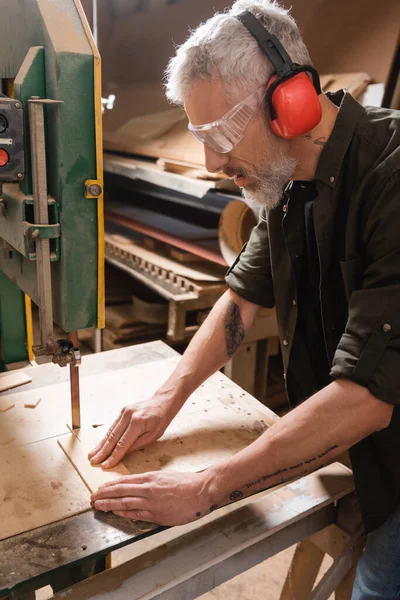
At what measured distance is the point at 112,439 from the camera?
1168 millimetres

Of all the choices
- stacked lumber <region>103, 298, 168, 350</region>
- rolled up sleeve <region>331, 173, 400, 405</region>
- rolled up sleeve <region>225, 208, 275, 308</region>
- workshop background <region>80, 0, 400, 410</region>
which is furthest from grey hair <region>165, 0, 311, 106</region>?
stacked lumber <region>103, 298, 168, 350</region>

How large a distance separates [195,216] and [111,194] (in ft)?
3.17

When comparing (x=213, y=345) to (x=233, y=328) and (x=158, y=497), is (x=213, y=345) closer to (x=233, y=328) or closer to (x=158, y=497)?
(x=233, y=328)

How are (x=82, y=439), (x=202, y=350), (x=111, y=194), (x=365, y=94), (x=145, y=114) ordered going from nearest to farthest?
(x=82, y=439) < (x=202, y=350) < (x=365, y=94) < (x=145, y=114) < (x=111, y=194)

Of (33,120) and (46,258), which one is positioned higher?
(33,120)

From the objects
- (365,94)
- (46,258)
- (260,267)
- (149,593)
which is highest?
(365,94)

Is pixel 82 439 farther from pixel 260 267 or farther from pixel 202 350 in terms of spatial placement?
pixel 260 267

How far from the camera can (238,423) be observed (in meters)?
1.33

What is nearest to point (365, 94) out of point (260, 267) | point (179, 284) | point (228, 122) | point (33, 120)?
point (179, 284)

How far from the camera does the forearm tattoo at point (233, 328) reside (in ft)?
4.89

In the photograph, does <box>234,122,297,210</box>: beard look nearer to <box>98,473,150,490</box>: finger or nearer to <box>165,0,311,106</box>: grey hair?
<box>165,0,311,106</box>: grey hair

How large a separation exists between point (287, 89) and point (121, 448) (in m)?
0.85

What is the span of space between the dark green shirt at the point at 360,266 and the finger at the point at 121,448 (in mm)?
465

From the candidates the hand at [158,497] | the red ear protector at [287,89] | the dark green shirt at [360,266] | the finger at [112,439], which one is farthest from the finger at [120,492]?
the red ear protector at [287,89]
